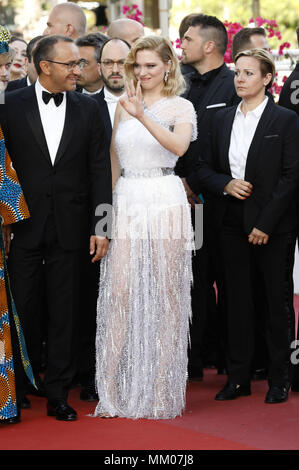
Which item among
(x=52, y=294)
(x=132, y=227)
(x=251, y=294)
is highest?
(x=132, y=227)

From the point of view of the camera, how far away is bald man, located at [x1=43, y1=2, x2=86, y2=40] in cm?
774

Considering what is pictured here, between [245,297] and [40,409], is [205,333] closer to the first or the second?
[245,297]

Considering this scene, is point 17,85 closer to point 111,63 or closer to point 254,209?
point 111,63

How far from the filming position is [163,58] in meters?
5.38

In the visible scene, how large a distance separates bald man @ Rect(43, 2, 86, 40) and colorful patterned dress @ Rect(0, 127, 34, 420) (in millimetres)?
2811

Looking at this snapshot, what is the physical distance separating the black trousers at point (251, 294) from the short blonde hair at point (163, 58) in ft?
2.57

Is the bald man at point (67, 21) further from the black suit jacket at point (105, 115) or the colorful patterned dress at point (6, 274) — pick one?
the colorful patterned dress at point (6, 274)

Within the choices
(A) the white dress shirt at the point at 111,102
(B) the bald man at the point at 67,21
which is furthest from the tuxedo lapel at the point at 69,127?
(B) the bald man at the point at 67,21

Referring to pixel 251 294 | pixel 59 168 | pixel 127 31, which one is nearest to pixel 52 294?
pixel 59 168

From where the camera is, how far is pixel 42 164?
525 centimetres

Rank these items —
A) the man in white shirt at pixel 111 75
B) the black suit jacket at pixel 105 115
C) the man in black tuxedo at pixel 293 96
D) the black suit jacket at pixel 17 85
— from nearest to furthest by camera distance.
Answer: the man in black tuxedo at pixel 293 96 → the black suit jacket at pixel 105 115 → the man in white shirt at pixel 111 75 → the black suit jacket at pixel 17 85

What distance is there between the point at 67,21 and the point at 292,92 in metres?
2.45

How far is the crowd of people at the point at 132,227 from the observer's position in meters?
5.27

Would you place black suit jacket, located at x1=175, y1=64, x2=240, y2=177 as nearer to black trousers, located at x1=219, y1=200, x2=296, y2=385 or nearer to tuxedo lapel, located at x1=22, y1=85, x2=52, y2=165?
black trousers, located at x1=219, y1=200, x2=296, y2=385
